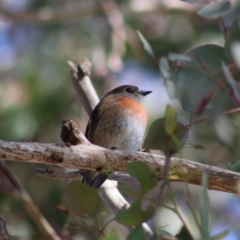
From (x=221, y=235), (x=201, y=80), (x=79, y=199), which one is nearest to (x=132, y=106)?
(x=201, y=80)

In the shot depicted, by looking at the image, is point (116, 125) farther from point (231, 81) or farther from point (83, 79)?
point (231, 81)

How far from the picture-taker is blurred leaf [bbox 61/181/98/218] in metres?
1.94

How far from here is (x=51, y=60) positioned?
240 inches

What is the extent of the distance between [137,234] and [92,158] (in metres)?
0.84

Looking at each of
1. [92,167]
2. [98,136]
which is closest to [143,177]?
[92,167]

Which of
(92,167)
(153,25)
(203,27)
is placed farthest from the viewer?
(153,25)

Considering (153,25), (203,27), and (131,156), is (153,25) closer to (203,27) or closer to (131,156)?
(203,27)

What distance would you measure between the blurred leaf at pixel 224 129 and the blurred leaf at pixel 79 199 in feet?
1.47

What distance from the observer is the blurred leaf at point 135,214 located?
178 cm

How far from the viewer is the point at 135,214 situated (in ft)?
5.88

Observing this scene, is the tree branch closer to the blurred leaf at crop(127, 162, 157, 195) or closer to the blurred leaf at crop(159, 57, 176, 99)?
the blurred leaf at crop(159, 57, 176, 99)

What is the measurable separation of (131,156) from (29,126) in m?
2.82

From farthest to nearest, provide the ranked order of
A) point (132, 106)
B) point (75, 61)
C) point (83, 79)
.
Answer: point (75, 61) < point (132, 106) < point (83, 79)

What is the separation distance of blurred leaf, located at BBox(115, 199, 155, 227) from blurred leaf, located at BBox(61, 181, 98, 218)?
0.60 feet
